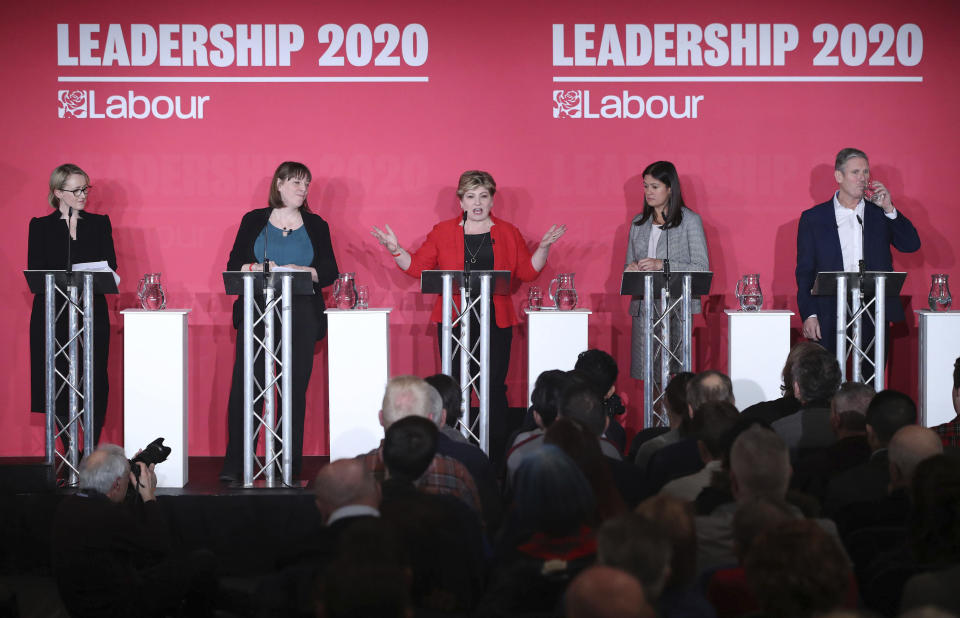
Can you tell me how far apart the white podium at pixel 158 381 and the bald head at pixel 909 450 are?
3862 millimetres

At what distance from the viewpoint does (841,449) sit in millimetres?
3564

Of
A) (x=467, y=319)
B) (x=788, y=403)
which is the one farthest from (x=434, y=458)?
(x=467, y=319)

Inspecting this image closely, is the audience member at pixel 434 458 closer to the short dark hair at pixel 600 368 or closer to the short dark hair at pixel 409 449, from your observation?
the short dark hair at pixel 409 449

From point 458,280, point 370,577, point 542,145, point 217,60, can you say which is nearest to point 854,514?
point 370,577

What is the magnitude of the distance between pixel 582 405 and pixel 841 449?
0.91m

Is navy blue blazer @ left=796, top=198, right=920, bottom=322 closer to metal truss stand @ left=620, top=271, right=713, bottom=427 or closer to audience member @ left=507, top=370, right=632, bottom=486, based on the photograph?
metal truss stand @ left=620, top=271, right=713, bottom=427

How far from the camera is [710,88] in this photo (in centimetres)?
673

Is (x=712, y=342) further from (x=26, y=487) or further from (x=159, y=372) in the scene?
(x=26, y=487)

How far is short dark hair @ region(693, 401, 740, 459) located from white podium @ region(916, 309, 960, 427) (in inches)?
111

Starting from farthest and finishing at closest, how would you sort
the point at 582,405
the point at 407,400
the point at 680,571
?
1. the point at 407,400
2. the point at 582,405
3. the point at 680,571

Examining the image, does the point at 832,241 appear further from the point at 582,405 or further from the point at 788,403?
the point at 582,405

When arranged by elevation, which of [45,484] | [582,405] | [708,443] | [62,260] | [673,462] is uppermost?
[62,260]

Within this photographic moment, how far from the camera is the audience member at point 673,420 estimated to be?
13.0 ft

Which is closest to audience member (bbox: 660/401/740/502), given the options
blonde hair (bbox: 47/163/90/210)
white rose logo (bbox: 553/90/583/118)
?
white rose logo (bbox: 553/90/583/118)
